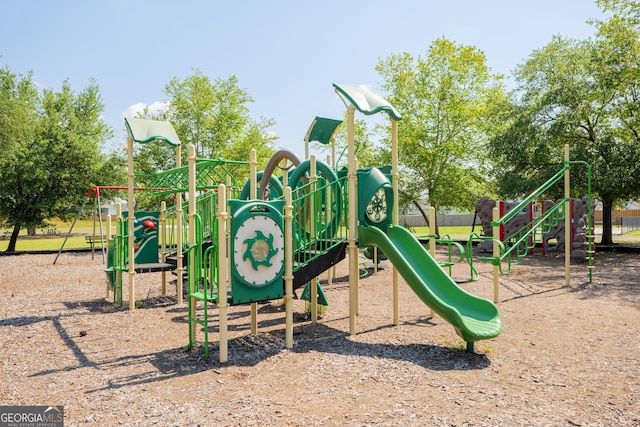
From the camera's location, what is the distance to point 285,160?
8148mm

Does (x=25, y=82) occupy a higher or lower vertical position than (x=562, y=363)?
higher

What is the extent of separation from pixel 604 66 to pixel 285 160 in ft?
49.9

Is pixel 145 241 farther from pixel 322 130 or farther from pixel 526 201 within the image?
pixel 526 201

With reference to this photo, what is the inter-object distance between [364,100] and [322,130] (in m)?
2.47

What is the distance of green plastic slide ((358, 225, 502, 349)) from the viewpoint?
219 inches

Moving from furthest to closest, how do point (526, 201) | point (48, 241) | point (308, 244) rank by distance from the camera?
point (48, 241)
point (526, 201)
point (308, 244)

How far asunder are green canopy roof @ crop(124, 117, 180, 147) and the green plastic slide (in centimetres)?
422

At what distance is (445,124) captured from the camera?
23844 millimetres

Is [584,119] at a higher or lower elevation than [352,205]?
higher

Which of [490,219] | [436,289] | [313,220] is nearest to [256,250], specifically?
[313,220]

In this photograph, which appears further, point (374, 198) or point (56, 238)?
point (56, 238)

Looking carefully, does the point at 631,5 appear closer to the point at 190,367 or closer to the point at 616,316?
the point at 616,316

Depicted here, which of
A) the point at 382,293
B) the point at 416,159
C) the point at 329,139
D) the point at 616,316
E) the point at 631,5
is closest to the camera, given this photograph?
the point at 616,316

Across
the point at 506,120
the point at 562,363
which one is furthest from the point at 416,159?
the point at 562,363
